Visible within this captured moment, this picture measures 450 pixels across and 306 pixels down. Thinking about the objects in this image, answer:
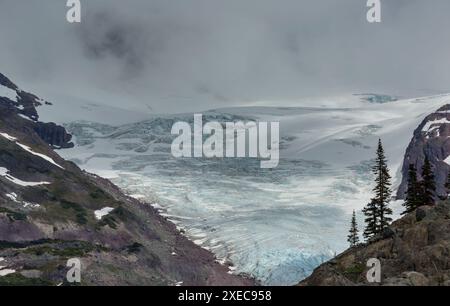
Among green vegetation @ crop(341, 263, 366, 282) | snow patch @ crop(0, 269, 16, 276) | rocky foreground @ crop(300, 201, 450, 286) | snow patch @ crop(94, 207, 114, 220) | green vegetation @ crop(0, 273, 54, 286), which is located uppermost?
rocky foreground @ crop(300, 201, 450, 286)

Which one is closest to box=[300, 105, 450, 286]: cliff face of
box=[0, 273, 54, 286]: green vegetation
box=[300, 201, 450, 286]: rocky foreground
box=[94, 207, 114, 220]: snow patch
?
box=[300, 201, 450, 286]: rocky foreground

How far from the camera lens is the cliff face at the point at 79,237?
126 m

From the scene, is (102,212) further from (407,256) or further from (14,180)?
(407,256)

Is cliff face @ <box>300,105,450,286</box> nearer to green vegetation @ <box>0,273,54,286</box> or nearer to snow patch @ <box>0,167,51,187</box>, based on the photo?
green vegetation @ <box>0,273,54,286</box>

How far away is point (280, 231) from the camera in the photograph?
17938cm

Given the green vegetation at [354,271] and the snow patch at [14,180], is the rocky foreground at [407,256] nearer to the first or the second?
the green vegetation at [354,271]

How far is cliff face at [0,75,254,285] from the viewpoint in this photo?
415 feet

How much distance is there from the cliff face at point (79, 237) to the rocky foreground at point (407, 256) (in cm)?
8035

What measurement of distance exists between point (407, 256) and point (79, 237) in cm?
12748

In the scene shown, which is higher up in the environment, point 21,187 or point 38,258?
point 21,187

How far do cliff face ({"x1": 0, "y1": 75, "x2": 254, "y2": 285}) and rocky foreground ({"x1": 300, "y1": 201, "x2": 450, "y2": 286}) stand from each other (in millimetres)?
80346
